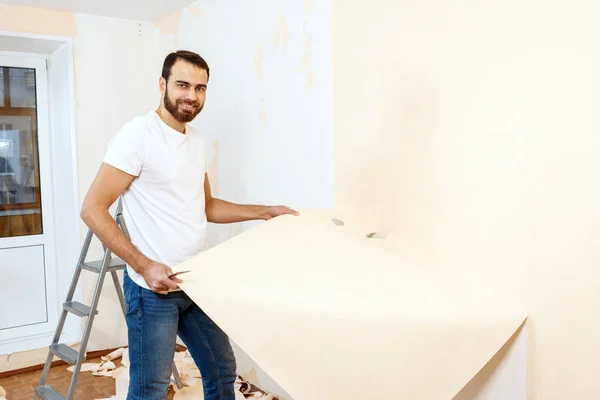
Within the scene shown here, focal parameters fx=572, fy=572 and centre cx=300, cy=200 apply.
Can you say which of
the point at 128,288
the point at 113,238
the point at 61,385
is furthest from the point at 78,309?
the point at 113,238

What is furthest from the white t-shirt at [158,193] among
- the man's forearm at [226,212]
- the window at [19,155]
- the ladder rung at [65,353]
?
the window at [19,155]

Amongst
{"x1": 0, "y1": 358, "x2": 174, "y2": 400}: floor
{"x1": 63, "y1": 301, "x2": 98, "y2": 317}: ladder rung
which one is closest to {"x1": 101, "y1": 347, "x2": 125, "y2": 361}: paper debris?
{"x1": 0, "y1": 358, "x2": 174, "y2": 400}: floor

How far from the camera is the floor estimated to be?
10.3ft

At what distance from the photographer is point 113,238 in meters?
1.75

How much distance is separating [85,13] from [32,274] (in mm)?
1793

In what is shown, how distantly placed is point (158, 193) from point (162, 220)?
9cm

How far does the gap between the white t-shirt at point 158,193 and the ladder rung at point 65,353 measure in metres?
1.16

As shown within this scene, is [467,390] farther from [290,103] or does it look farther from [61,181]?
[61,181]

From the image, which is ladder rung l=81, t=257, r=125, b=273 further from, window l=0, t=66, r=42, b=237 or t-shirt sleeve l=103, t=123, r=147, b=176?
t-shirt sleeve l=103, t=123, r=147, b=176

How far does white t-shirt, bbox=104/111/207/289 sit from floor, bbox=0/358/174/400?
145 cm

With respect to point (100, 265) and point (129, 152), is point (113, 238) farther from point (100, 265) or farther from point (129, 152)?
point (100, 265)

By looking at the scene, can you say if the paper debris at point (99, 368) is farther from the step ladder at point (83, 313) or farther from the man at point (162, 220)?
the man at point (162, 220)

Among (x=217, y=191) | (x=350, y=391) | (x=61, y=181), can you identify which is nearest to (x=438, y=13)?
(x=350, y=391)

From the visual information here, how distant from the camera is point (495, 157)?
1682 millimetres
